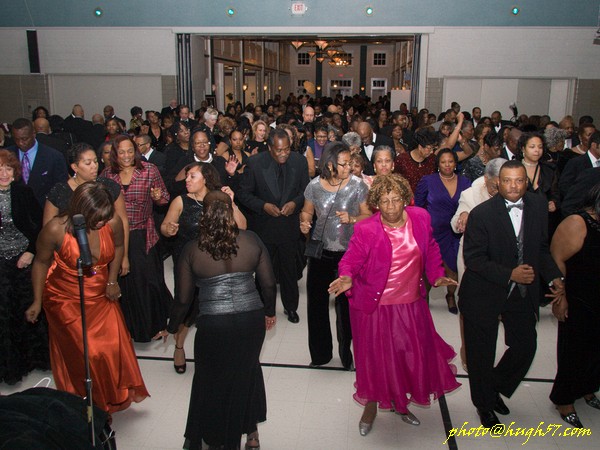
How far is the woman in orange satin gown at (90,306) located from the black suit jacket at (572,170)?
13.1 ft

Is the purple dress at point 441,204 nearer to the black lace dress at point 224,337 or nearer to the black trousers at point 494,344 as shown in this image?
the black trousers at point 494,344

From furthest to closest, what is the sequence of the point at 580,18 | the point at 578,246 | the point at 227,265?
the point at 580,18 < the point at 578,246 < the point at 227,265

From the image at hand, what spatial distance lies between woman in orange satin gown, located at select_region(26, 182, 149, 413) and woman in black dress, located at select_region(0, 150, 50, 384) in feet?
1.91

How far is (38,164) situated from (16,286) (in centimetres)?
145

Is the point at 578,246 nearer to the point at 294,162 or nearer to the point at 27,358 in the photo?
the point at 294,162

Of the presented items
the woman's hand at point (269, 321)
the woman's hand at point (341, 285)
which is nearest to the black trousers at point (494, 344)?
the woman's hand at point (341, 285)

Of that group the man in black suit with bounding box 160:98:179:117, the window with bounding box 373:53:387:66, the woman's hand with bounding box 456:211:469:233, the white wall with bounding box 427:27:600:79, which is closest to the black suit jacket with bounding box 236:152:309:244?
the woman's hand with bounding box 456:211:469:233

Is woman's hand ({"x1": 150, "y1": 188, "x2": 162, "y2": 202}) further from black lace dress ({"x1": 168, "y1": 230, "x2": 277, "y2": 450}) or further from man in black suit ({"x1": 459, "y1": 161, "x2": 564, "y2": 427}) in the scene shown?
man in black suit ({"x1": 459, "y1": 161, "x2": 564, "y2": 427})

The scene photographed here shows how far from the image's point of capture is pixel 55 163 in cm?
524

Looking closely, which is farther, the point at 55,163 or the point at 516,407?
the point at 55,163

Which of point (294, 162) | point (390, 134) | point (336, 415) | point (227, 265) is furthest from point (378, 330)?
point (390, 134)

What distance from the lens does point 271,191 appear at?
509 cm

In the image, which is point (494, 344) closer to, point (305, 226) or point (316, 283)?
point (316, 283)

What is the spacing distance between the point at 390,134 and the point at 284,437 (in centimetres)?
593
